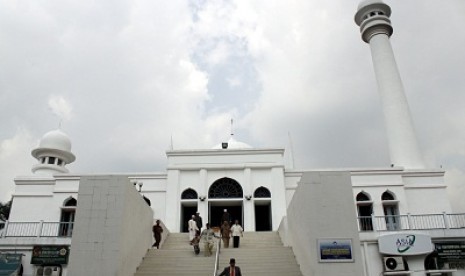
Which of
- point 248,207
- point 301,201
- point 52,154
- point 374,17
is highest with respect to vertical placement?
point 374,17

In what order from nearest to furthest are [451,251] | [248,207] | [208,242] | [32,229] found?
[208,242] → [451,251] → [32,229] → [248,207]

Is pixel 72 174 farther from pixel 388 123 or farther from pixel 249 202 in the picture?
pixel 388 123

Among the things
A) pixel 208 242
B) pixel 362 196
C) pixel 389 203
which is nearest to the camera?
pixel 208 242

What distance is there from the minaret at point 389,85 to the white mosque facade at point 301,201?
0.07m

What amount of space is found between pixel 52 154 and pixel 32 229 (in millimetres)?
9193

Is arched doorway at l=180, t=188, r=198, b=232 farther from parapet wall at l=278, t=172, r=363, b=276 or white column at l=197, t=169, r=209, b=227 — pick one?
parapet wall at l=278, t=172, r=363, b=276

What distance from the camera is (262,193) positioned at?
21391 millimetres

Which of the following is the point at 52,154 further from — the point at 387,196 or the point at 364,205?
the point at 387,196

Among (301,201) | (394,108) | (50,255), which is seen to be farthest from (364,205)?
(50,255)

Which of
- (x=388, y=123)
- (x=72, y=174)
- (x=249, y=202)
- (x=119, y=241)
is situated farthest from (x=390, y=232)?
(x=72, y=174)

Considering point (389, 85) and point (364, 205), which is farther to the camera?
point (389, 85)

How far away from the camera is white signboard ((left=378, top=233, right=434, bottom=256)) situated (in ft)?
46.6

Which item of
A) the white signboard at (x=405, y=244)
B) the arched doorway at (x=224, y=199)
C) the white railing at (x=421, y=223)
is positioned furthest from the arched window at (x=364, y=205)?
the white signboard at (x=405, y=244)

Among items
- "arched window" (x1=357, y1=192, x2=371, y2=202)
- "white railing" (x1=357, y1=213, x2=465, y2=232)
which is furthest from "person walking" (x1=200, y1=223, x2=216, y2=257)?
"arched window" (x1=357, y1=192, x2=371, y2=202)
